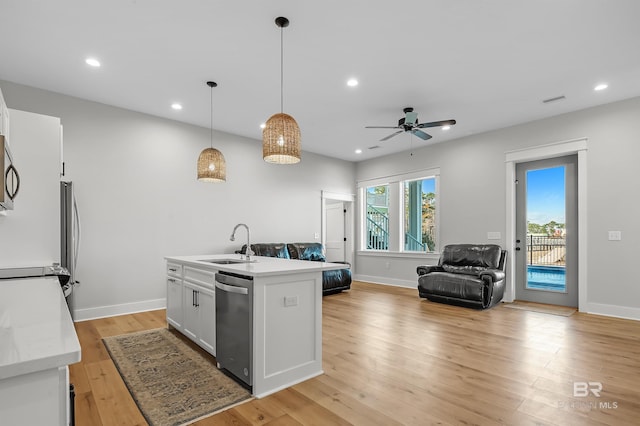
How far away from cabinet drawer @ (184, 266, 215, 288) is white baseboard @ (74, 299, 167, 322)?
1965 mm

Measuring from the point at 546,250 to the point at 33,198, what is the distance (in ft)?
21.9

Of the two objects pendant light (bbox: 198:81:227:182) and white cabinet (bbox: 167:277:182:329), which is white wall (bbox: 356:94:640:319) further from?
white cabinet (bbox: 167:277:182:329)

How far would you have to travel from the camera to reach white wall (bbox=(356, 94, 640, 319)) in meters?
4.44

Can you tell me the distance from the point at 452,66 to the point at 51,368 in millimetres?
4005

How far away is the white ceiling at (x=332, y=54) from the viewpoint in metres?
2.69

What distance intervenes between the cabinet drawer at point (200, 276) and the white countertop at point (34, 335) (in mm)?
1421

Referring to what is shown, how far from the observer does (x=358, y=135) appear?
6113 millimetres

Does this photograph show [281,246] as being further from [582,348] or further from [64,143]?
[582,348]

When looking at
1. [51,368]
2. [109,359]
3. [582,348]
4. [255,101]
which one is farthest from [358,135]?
[51,368]

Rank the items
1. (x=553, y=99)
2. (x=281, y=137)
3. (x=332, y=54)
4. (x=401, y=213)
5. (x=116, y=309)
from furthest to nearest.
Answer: (x=401, y=213) < (x=116, y=309) < (x=553, y=99) < (x=332, y=54) < (x=281, y=137)

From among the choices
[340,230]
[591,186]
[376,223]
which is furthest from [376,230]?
[591,186]

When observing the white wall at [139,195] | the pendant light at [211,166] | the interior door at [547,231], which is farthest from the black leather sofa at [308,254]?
the interior door at [547,231]

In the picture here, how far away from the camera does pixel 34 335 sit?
2.99 feet

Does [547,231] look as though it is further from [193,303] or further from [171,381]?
[171,381]
